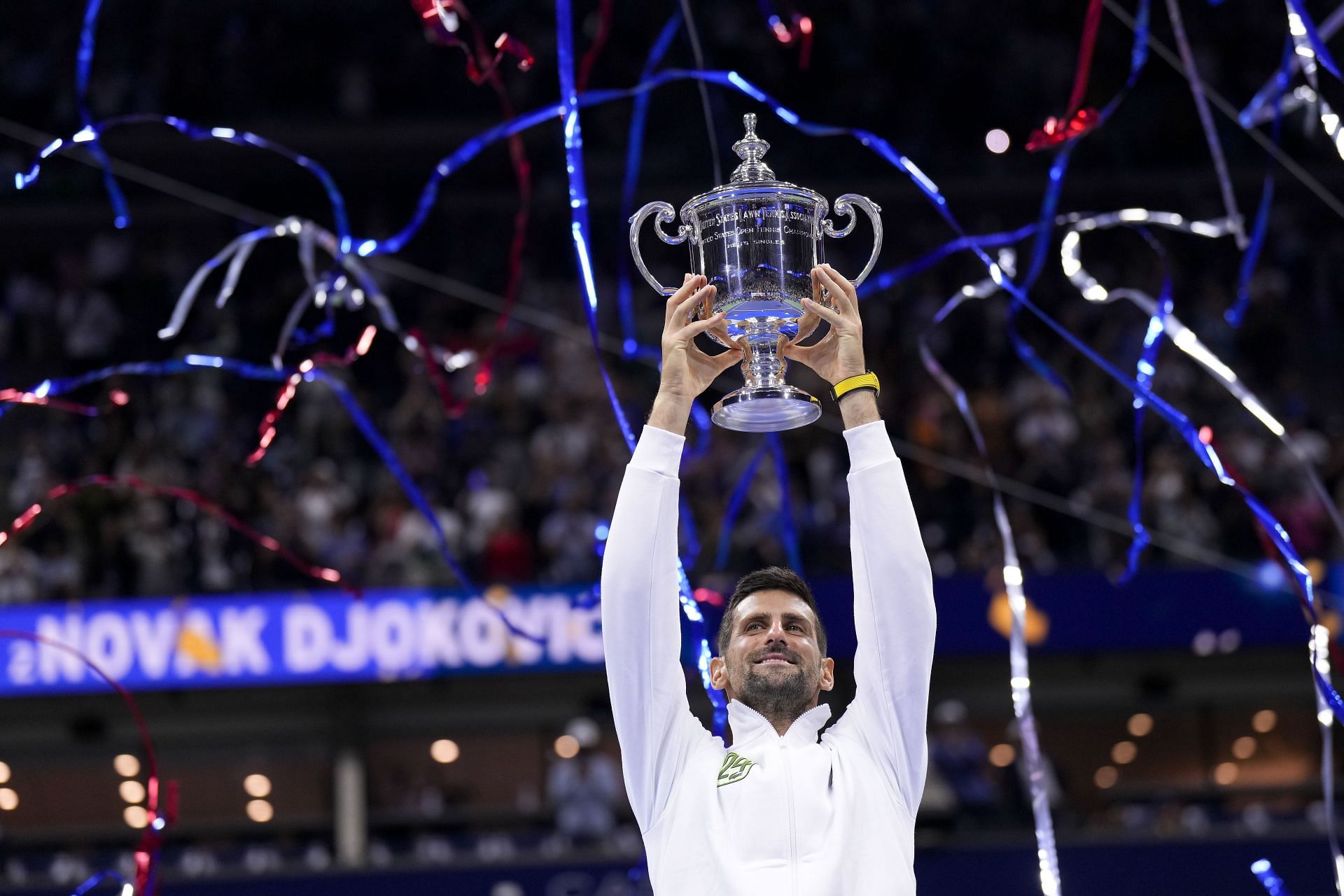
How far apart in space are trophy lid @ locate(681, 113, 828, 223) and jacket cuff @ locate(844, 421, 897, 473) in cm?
59

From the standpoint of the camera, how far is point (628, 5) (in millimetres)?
12586

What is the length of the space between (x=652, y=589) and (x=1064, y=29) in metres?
11.9

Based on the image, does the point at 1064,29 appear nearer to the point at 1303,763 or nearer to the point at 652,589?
the point at 1303,763

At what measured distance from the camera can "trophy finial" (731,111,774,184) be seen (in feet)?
9.53

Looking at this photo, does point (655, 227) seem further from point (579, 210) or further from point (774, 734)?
point (774, 734)

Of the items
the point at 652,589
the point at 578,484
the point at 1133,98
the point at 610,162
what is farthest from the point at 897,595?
the point at 1133,98

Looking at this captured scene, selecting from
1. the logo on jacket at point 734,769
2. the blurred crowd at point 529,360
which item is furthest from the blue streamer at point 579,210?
the blurred crowd at point 529,360

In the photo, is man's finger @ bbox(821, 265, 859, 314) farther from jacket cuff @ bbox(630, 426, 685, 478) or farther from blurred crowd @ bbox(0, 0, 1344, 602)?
blurred crowd @ bbox(0, 0, 1344, 602)

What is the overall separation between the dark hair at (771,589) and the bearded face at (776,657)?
0.01 meters

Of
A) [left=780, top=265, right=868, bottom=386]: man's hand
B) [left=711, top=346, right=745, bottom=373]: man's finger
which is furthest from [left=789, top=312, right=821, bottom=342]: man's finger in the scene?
[left=711, top=346, right=745, bottom=373]: man's finger

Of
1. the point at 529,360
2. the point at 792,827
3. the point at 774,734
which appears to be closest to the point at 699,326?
the point at 774,734

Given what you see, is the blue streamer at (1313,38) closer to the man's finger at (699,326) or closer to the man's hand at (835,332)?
the man's hand at (835,332)

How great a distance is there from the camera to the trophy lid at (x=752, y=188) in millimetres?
2850

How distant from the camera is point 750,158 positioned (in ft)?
9.73
